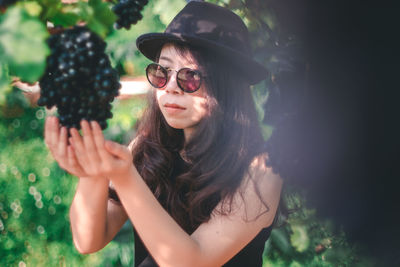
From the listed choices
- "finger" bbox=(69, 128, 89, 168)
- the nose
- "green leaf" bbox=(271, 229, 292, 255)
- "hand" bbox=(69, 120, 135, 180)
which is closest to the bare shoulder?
the nose

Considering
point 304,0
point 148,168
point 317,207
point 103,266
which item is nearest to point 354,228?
point 317,207

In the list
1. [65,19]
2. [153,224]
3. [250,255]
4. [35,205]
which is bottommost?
[35,205]

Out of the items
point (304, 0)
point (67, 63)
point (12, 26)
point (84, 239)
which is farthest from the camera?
point (84, 239)

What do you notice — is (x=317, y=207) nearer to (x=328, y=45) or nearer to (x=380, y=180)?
(x=380, y=180)

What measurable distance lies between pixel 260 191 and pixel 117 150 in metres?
0.64

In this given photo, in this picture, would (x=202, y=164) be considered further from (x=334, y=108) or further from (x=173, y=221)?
(x=334, y=108)

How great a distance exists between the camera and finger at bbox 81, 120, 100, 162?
3.27 ft

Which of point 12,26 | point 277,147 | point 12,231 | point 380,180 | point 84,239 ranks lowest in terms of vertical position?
point 12,231

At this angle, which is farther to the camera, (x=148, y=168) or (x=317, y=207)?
(x=148, y=168)

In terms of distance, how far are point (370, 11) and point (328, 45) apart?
132mm

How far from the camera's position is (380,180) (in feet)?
3.78

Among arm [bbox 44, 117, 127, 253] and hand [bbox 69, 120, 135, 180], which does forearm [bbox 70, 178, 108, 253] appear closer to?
arm [bbox 44, 117, 127, 253]

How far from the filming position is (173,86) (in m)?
1.58

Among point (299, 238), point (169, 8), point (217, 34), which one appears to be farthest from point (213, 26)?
point (299, 238)
